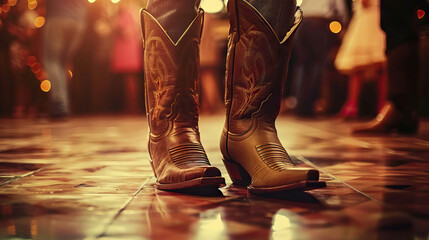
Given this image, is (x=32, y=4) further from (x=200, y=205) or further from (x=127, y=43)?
(x=200, y=205)

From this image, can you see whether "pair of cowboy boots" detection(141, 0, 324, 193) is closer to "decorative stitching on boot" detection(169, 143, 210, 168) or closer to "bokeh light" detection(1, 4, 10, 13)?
"decorative stitching on boot" detection(169, 143, 210, 168)

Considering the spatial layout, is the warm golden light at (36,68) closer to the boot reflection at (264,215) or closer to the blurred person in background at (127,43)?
the blurred person in background at (127,43)

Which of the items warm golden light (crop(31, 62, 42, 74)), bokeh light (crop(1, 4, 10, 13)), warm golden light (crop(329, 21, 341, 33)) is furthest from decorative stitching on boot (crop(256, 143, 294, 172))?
warm golden light (crop(329, 21, 341, 33))

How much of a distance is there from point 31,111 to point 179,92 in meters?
6.33

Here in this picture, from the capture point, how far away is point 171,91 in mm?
1318

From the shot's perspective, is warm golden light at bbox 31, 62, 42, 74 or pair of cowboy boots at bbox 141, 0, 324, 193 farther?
warm golden light at bbox 31, 62, 42, 74

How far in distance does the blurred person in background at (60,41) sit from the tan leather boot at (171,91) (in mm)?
3802

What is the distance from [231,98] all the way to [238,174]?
19cm

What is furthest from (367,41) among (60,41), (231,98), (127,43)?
(231,98)

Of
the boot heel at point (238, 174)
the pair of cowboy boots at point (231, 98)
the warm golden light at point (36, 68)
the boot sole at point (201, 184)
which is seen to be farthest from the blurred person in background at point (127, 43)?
the boot sole at point (201, 184)

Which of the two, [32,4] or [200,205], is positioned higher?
[32,4]

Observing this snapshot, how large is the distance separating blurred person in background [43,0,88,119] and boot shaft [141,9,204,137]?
12.5 ft

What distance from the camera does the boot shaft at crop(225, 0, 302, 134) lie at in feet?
4.08

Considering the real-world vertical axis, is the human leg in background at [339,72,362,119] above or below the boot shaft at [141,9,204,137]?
below
